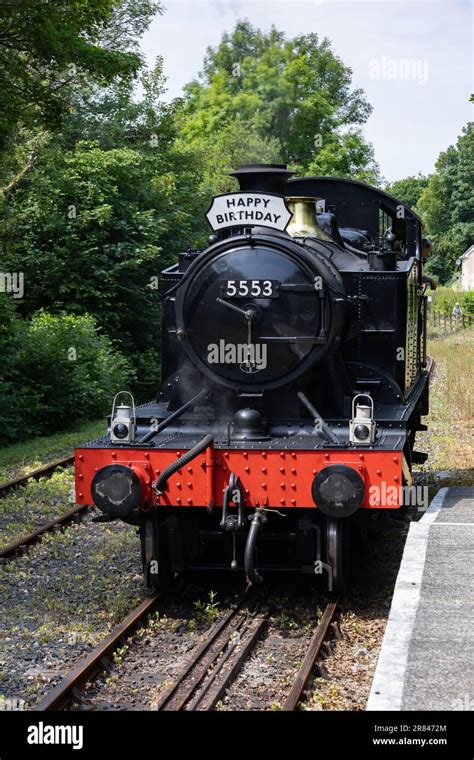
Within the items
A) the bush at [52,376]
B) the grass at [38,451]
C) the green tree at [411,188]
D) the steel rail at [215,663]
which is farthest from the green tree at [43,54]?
the green tree at [411,188]

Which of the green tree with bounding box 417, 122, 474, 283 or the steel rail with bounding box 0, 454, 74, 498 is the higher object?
the green tree with bounding box 417, 122, 474, 283

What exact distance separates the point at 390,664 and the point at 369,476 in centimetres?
183

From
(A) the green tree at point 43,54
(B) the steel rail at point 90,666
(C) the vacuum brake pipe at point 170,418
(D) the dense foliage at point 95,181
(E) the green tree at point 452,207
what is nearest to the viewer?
(B) the steel rail at point 90,666

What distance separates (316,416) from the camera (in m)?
6.42

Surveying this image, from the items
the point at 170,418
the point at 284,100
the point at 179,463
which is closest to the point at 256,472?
the point at 179,463

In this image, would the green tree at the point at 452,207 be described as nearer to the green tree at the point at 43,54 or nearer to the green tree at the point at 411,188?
the green tree at the point at 411,188

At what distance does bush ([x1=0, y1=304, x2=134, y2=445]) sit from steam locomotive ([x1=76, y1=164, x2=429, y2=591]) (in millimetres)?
7994

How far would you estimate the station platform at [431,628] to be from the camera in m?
3.88

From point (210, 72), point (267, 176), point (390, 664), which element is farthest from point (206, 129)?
point (390, 664)

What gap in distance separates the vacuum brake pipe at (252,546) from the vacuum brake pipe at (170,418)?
37.1 inches

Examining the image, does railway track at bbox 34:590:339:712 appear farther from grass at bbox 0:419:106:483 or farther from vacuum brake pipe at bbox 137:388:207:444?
grass at bbox 0:419:106:483

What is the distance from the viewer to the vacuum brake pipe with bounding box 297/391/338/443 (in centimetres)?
621

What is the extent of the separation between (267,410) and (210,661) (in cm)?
194

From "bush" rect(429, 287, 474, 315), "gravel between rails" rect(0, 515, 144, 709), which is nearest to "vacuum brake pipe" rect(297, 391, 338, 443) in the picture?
"gravel between rails" rect(0, 515, 144, 709)
